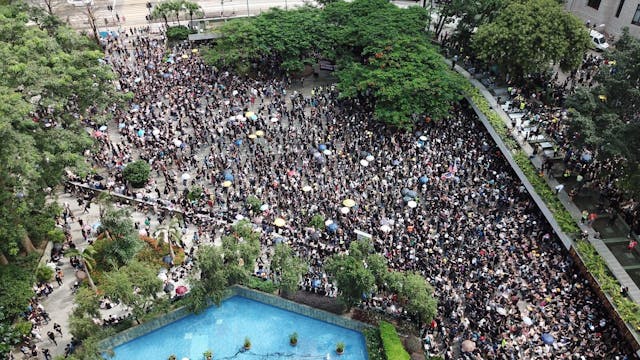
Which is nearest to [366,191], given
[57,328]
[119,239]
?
[119,239]

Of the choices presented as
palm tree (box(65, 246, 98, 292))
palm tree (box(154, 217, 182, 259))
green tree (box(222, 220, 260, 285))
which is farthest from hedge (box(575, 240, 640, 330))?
palm tree (box(65, 246, 98, 292))

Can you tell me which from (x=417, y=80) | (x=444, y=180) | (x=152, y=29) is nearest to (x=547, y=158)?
(x=444, y=180)

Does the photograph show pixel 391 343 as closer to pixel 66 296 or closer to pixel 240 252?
pixel 240 252

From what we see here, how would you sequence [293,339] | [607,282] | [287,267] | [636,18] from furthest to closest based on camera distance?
[636,18] → [607,282] → [293,339] → [287,267]

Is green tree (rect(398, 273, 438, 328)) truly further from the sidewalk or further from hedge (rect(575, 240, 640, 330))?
the sidewalk

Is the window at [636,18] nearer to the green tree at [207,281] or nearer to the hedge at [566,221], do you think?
the hedge at [566,221]

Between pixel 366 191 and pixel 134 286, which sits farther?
pixel 366 191

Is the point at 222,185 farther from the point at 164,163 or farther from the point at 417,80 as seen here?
the point at 417,80
